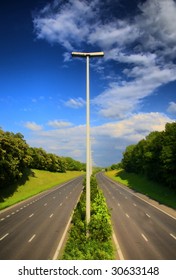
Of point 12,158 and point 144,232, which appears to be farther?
point 12,158

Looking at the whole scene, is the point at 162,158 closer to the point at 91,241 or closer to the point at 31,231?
the point at 31,231

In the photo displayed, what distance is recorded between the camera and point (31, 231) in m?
32.3

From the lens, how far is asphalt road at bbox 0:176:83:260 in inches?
939

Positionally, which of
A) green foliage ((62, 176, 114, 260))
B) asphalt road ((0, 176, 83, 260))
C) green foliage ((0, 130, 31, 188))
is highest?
green foliage ((0, 130, 31, 188))

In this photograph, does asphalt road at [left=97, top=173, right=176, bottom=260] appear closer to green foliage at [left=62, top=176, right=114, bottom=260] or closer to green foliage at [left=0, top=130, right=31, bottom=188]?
green foliage at [left=62, top=176, right=114, bottom=260]

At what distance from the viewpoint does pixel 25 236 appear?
29953 mm

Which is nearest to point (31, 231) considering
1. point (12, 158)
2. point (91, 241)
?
point (91, 241)

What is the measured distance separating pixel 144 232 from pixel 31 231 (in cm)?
1078

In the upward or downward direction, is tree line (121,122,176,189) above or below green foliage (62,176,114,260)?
above

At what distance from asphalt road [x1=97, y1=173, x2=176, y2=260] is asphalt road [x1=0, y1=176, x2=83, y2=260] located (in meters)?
5.54

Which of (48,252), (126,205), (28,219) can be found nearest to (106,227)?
(48,252)

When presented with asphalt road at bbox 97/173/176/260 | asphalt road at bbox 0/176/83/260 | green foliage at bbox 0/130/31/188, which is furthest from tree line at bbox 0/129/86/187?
asphalt road at bbox 97/173/176/260
